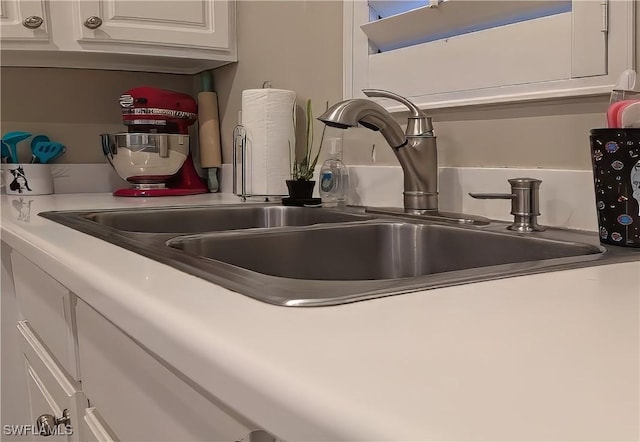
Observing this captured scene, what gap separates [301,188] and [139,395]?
0.92 metres

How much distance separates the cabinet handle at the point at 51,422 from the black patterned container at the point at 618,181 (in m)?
0.79

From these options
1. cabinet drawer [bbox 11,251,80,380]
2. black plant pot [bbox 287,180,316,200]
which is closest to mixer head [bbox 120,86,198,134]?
black plant pot [bbox 287,180,316,200]

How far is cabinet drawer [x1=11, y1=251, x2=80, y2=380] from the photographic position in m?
0.91

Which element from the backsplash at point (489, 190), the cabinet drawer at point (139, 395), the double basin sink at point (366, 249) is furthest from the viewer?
the backsplash at point (489, 190)

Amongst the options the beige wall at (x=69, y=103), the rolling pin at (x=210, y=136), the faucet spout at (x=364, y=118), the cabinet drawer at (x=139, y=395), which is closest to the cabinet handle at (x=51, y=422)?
the cabinet drawer at (x=139, y=395)

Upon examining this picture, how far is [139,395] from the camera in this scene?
657 mm

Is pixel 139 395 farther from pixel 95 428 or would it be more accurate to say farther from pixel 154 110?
pixel 154 110

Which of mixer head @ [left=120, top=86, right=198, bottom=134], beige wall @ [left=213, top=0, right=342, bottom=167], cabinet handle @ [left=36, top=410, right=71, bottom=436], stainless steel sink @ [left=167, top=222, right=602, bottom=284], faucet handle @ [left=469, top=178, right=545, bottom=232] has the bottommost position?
cabinet handle @ [left=36, top=410, right=71, bottom=436]

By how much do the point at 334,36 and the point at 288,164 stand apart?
0.34 meters

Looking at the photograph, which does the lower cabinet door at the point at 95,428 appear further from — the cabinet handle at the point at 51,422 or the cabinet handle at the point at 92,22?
the cabinet handle at the point at 92,22

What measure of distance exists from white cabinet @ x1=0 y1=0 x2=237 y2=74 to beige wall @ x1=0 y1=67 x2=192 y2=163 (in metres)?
0.07

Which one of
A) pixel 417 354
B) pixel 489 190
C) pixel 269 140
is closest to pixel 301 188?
pixel 269 140

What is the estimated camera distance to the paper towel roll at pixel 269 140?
1.68 metres

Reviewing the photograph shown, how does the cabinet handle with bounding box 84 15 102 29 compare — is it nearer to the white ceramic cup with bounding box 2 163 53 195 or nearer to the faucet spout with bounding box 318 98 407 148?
the white ceramic cup with bounding box 2 163 53 195
